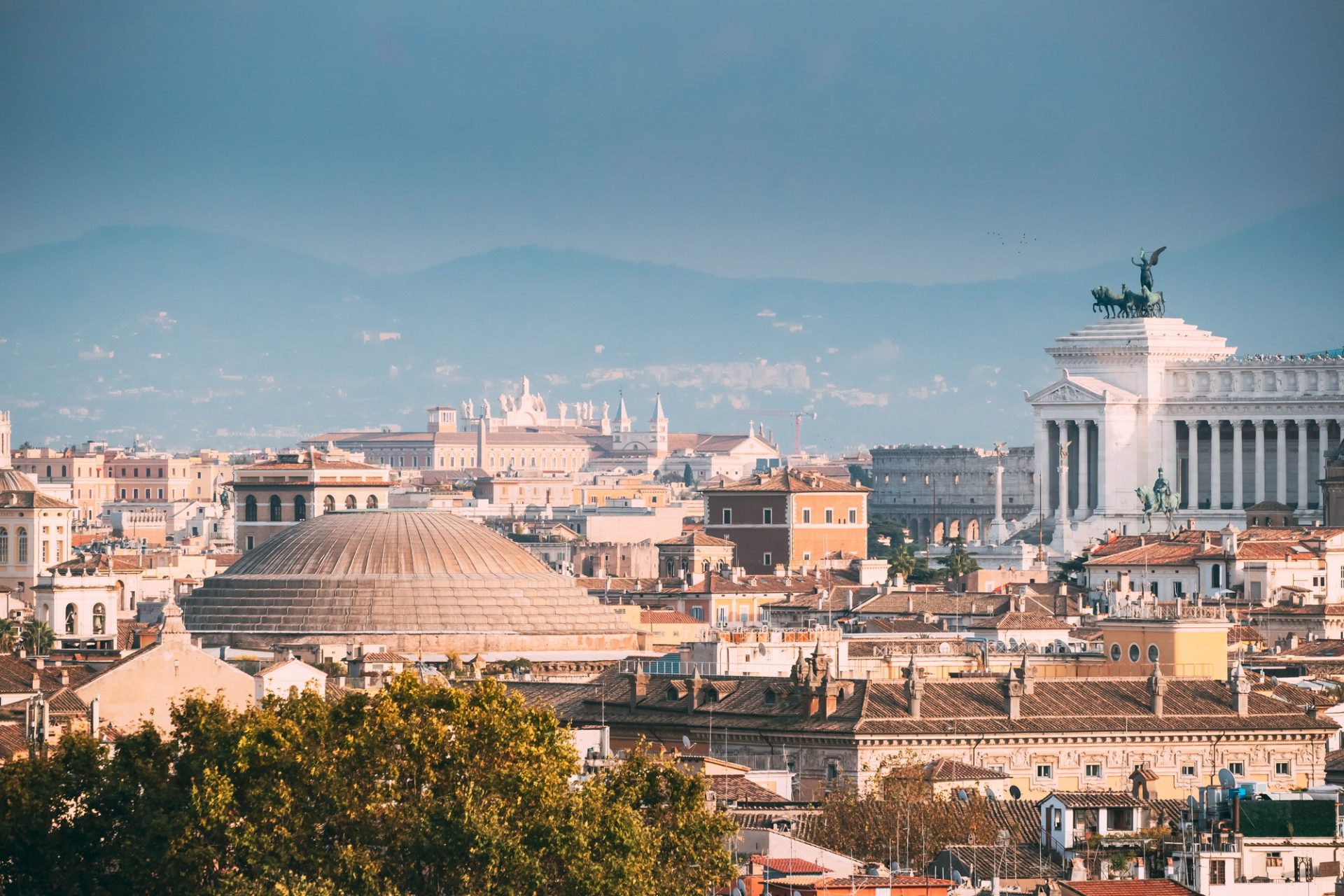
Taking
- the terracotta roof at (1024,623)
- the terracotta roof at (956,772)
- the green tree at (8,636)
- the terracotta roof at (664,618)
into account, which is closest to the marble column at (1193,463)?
the terracotta roof at (664,618)

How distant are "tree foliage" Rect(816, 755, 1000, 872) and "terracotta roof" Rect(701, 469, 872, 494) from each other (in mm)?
94432

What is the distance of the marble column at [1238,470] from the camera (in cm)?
15212

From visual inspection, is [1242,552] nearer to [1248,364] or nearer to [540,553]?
[540,553]

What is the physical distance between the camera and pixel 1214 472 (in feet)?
506

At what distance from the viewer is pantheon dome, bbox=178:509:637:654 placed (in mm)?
86500

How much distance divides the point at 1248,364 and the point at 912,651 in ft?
290

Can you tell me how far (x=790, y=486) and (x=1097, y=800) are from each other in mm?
98995

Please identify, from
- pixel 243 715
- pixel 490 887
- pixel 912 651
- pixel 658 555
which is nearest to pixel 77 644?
pixel 912 651

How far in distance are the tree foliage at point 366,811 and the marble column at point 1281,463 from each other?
111881 mm

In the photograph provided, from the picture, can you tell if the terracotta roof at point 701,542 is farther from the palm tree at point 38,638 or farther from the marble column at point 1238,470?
the palm tree at point 38,638

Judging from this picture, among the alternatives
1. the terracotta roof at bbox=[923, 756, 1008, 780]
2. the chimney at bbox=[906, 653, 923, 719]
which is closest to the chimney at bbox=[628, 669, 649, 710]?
the chimney at bbox=[906, 653, 923, 719]

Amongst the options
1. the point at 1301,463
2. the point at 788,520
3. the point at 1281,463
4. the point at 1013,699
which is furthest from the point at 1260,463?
the point at 1013,699

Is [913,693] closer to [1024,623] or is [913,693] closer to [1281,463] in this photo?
[1024,623]

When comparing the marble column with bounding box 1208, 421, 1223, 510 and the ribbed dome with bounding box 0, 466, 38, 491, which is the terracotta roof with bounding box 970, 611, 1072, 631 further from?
the marble column with bounding box 1208, 421, 1223, 510
